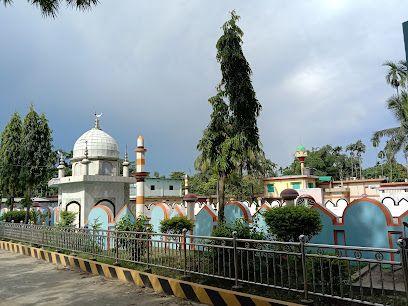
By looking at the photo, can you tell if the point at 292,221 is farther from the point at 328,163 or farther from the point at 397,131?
the point at 328,163

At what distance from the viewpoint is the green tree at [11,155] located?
22172 millimetres

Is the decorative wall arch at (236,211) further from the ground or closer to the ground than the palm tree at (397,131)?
closer to the ground

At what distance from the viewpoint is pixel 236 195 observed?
41.8 metres

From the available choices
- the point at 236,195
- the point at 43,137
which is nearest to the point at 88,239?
the point at 43,137

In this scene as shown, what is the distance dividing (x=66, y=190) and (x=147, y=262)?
38.1ft

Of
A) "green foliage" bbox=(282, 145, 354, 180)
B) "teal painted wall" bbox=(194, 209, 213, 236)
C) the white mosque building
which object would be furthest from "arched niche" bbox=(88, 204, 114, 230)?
"green foliage" bbox=(282, 145, 354, 180)

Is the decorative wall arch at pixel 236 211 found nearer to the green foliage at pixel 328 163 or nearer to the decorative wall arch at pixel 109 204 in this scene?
the decorative wall arch at pixel 109 204

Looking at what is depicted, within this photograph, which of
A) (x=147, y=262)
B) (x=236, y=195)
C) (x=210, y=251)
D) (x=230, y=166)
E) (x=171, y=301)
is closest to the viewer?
(x=171, y=301)

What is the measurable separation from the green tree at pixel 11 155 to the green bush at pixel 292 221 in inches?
721

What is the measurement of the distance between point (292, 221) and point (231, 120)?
5.39 m

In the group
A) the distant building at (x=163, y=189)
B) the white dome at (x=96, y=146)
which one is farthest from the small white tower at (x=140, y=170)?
the distant building at (x=163, y=189)

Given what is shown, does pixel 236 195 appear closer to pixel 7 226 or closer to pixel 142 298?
pixel 7 226

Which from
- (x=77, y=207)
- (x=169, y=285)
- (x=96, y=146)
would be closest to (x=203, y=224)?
(x=169, y=285)

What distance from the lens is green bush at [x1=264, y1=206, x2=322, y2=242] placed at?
8.76m
